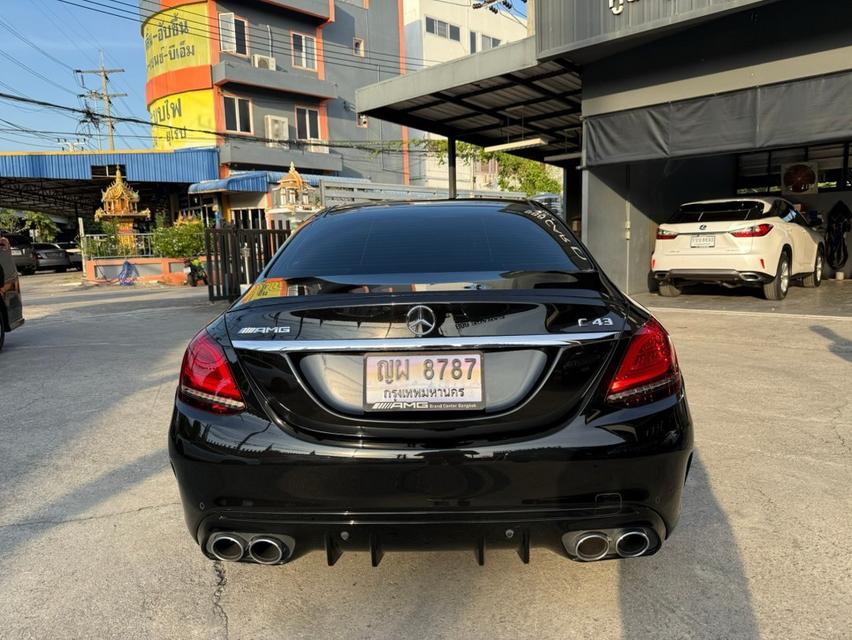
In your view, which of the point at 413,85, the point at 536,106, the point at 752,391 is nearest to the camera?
the point at 752,391

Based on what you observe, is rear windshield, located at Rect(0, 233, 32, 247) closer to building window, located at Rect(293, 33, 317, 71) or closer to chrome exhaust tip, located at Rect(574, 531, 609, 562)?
building window, located at Rect(293, 33, 317, 71)

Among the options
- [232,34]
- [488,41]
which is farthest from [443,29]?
[232,34]

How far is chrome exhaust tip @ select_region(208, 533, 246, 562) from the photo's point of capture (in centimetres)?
202

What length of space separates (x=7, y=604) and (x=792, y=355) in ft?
21.6

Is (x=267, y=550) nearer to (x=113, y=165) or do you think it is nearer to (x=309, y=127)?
(x=113, y=165)

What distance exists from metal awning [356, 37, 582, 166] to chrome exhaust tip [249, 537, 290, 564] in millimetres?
9715

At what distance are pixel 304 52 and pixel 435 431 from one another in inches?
1328

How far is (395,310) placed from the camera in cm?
198

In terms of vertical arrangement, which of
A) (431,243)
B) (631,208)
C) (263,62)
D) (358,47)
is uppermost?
(358,47)

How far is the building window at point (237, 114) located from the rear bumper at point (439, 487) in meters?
29.4

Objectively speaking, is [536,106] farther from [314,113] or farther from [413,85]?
[314,113]

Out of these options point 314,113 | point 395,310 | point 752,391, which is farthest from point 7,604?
point 314,113

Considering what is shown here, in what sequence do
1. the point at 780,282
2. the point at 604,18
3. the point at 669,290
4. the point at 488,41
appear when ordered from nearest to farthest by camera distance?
the point at 604,18 < the point at 780,282 < the point at 669,290 < the point at 488,41

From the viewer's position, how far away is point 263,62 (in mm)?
29719
